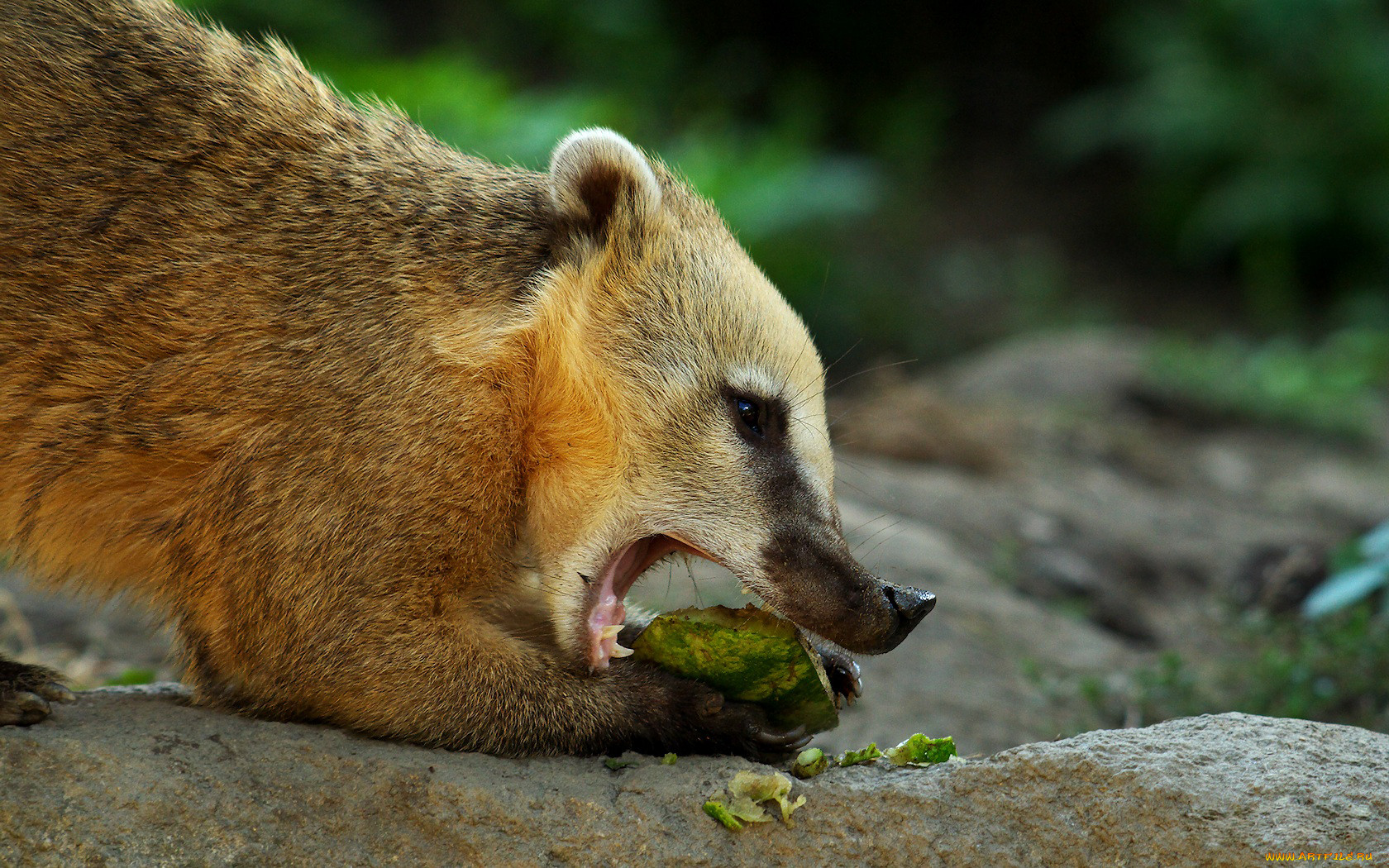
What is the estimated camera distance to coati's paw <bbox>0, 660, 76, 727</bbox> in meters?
3.21

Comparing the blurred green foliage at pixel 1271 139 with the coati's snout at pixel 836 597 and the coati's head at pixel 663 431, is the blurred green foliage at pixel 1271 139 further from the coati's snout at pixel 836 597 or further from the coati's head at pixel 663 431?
the coati's snout at pixel 836 597

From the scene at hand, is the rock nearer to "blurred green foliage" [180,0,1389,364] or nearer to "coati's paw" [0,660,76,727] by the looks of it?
"coati's paw" [0,660,76,727]

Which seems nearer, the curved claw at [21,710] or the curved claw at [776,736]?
the curved claw at [21,710]

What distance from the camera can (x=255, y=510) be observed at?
3.46 meters

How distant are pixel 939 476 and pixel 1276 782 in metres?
4.86

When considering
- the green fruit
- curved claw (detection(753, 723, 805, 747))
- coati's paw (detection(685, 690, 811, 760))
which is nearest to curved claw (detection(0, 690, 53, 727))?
the green fruit

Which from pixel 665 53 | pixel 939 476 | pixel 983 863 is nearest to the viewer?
pixel 983 863

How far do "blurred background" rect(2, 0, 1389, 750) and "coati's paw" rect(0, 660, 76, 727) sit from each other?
4.44 feet

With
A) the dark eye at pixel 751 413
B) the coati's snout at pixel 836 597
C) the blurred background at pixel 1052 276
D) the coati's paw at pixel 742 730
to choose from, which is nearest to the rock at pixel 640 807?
the coati's paw at pixel 742 730

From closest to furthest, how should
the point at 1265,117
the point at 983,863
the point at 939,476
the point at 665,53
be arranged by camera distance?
the point at 983,863 < the point at 939,476 < the point at 1265,117 < the point at 665,53

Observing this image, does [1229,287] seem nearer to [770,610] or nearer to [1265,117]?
[1265,117]

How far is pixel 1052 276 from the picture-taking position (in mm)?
15109

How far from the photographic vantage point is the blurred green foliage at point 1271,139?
14.1m

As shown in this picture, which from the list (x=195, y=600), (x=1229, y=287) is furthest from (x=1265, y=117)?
(x=195, y=600)
